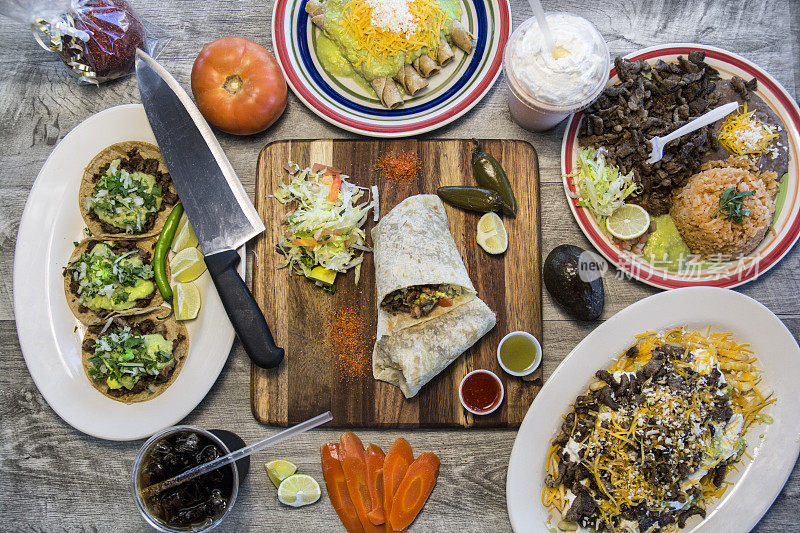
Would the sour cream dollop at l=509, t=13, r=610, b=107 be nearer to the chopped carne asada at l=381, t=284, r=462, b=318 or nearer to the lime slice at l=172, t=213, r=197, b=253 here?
the chopped carne asada at l=381, t=284, r=462, b=318

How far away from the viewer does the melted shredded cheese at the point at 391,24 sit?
10.2 ft

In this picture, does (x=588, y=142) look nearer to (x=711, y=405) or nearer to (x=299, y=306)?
(x=711, y=405)

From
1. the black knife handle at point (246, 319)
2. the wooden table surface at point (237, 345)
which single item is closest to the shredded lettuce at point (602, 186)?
the wooden table surface at point (237, 345)

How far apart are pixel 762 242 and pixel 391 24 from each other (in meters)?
2.39

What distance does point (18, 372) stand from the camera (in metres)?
3.31

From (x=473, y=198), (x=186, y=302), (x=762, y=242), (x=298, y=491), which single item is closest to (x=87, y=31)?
(x=186, y=302)

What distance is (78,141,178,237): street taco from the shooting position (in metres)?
3.14

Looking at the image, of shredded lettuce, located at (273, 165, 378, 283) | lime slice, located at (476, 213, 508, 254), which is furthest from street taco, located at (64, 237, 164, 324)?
lime slice, located at (476, 213, 508, 254)

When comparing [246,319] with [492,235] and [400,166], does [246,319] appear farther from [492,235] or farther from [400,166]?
[492,235]

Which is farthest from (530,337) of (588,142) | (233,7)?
(233,7)

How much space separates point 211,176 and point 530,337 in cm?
196

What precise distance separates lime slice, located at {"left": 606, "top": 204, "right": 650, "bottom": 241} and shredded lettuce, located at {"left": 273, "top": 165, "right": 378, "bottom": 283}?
1342 millimetres

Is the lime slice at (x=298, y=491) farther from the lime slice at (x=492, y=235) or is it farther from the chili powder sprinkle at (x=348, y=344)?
the lime slice at (x=492, y=235)

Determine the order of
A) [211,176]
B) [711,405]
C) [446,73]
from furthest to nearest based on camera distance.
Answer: [446,73]
[211,176]
[711,405]
